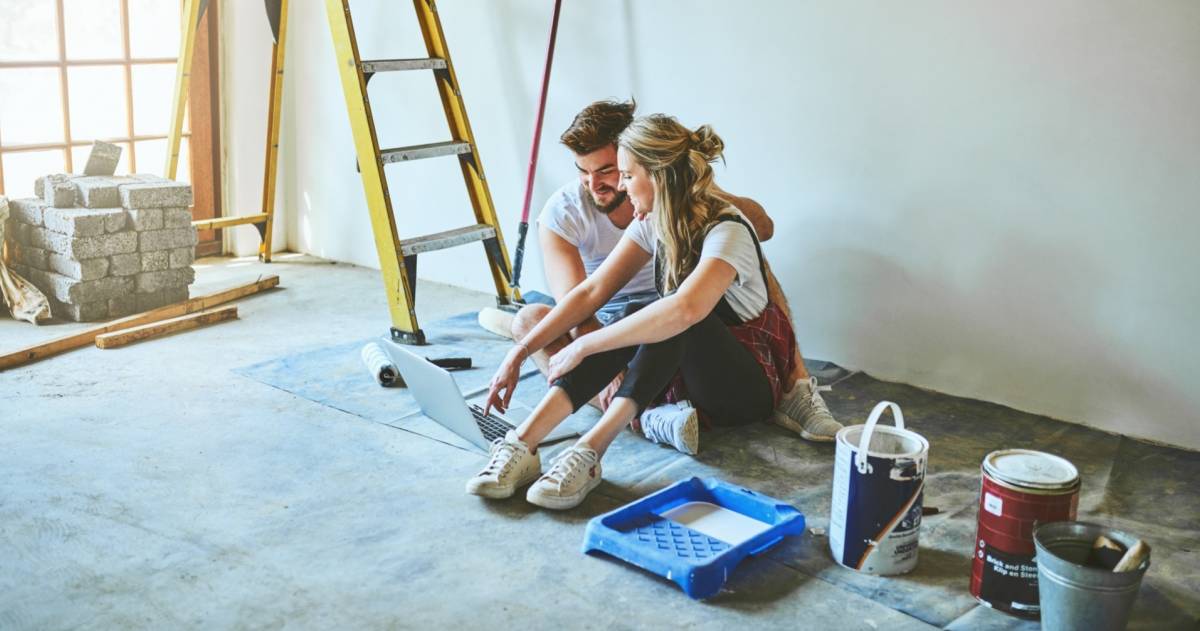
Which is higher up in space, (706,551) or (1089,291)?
(1089,291)

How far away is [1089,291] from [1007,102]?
60 centimetres

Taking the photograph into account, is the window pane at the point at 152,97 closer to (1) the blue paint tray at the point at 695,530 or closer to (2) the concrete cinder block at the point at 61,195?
(2) the concrete cinder block at the point at 61,195

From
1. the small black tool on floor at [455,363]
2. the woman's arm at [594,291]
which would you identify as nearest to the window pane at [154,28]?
the small black tool on floor at [455,363]

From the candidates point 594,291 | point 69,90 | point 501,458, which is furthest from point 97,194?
point 501,458

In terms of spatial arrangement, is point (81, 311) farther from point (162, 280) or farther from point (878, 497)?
point (878, 497)

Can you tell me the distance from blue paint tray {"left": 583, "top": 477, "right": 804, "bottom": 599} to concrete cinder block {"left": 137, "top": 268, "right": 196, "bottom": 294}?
263 centimetres

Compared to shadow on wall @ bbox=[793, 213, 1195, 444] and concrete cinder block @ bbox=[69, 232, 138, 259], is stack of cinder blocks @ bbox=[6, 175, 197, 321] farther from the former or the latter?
shadow on wall @ bbox=[793, 213, 1195, 444]

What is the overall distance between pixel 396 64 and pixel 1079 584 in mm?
2957

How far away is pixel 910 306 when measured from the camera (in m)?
3.63

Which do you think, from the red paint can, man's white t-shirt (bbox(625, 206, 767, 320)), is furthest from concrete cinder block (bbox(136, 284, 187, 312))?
the red paint can

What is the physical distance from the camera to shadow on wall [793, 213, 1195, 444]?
3.26m

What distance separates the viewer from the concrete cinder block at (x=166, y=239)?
4332mm

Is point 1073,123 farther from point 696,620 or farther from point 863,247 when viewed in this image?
point 696,620

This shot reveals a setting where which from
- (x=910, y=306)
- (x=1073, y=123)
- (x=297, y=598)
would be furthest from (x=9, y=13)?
(x=1073, y=123)
